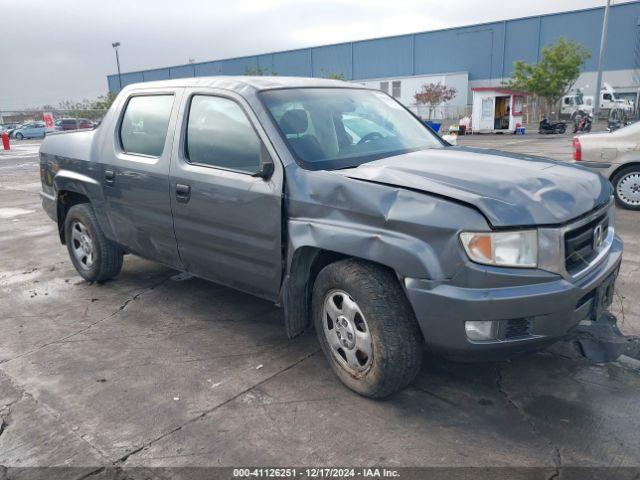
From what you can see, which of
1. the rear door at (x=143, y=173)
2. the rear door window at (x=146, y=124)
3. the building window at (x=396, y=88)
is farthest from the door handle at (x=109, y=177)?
the building window at (x=396, y=88)

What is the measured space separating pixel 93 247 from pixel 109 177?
35.2 inches

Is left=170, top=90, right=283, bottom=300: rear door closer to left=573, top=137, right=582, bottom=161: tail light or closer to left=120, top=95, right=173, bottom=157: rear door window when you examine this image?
left=120, top=95, right=173, bottom=157: rear door window

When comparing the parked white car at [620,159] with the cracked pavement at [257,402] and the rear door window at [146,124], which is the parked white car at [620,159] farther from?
the rear door window at [146,124]

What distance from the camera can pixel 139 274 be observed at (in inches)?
227

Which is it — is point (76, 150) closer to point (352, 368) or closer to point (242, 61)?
point (352, 368)

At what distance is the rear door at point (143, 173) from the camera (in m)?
4.16

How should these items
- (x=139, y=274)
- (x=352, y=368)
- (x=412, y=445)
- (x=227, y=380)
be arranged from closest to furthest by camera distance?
(x=412, y=445) → (x=352, y=368) → (x=227, y=380) → (x=139, y=274)

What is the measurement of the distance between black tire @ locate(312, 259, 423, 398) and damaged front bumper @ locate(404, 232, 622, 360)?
12cm

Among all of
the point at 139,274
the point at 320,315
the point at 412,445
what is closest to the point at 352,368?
the point at 320,315

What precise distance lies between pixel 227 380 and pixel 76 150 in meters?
2.90

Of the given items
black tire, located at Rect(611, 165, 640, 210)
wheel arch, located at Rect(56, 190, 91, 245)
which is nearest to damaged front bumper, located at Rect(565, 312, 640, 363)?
wheel arch, located at Rect(56, 190, 91, 245)

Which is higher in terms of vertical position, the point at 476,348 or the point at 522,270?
the point at 522,270

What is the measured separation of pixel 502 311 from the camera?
261 centimetres

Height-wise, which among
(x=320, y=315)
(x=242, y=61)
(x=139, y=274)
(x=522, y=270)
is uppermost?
(x=242, y=61)
